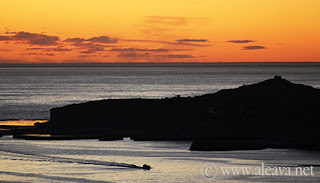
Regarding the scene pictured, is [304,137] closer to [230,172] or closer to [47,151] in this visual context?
[230,172]

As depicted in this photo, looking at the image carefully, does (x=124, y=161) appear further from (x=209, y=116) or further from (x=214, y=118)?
(x=209, y=116)

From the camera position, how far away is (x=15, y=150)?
5362cm

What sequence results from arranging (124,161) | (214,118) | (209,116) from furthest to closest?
(209,116)
(214,118)
(124,161)

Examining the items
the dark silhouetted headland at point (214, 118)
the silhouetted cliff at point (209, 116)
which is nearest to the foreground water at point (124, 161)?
the dark silhouetted headland at point (214, 118)

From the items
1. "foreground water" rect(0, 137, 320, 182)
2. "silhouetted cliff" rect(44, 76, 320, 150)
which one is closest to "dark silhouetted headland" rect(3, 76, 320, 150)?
"silhouetted cliff" rect(44, 76, 320, 150)

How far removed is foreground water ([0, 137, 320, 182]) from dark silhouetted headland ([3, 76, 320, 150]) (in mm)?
3736

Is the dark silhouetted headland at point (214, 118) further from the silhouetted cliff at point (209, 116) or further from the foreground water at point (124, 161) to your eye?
the foreground water at point (124, 161)

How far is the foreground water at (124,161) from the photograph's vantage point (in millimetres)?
42125

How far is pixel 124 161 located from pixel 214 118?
65.5ft

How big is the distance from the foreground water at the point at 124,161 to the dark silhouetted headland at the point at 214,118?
3736 mm

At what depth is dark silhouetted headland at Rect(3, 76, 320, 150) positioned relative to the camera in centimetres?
5978

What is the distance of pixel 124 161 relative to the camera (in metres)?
48.0

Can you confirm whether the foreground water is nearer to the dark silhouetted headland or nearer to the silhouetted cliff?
the dark silhouetted headland

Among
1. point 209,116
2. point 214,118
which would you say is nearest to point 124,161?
point 214,118
